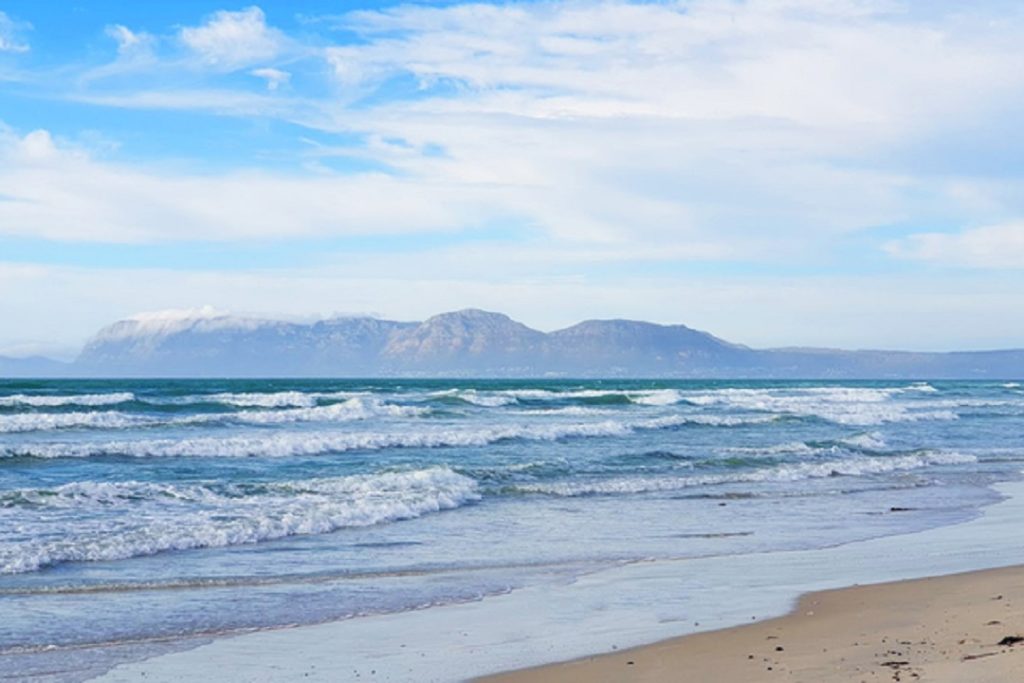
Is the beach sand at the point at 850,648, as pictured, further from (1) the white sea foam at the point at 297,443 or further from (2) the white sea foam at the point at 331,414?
(2) the white sea foam at the point at 331,414

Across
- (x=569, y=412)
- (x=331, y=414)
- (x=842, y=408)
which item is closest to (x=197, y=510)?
(x=331, y=414)

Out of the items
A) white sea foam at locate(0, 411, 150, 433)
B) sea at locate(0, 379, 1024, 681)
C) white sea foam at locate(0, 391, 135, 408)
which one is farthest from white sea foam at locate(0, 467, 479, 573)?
white sea foam at locate(0, 391, 135, 408)

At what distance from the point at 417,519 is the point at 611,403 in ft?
124

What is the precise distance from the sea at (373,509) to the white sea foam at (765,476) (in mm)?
71

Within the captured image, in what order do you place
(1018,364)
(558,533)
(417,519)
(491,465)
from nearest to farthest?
(558,533) < (417,519) < (491,465) < (1018,364)

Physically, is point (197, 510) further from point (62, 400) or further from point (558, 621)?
point (62, 400)

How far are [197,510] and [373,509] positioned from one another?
2249 millimetres

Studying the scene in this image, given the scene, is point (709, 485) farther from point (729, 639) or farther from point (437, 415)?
point (437, 415)

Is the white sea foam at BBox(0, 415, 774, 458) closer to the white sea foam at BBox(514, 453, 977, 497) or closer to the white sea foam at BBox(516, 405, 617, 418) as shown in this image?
the white sea foam at BBox(514, 453, 977, 497)

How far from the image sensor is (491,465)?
71.1 ft

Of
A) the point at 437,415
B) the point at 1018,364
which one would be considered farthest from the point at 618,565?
the point at 1018,364

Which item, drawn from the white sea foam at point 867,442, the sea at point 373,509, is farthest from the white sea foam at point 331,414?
the white sea foam at point 867,442

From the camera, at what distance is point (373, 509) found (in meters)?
15.0

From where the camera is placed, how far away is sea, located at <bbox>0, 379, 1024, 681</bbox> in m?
9.52
